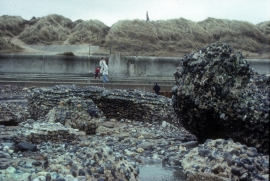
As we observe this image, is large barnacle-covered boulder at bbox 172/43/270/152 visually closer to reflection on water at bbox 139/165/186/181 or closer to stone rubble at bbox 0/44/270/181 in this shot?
stone rubble at bbox 0/44/270/181

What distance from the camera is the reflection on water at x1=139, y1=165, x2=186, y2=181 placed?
4.86 meters

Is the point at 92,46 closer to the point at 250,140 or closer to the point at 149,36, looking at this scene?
the point at 149,36

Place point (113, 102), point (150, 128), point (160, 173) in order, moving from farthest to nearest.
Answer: point (113, 102) → point (150, 128) → point (160, 173)

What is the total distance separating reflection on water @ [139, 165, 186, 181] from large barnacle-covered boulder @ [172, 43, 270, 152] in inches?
44.9

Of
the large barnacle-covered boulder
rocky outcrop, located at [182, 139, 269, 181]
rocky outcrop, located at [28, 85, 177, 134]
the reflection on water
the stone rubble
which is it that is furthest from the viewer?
rocky outcrop, located at [28, 85, 177, 134]

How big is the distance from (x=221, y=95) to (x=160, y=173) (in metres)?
1.68

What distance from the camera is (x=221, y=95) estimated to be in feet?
20.2

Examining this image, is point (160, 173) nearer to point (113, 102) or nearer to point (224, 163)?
point (224, 163)

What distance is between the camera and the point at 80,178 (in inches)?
160

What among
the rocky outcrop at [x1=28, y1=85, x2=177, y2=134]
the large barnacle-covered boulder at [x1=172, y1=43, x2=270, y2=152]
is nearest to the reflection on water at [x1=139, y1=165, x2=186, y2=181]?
the large barnacle-covered boulder at [x1=172, y1=43, x2=270, y2=152]

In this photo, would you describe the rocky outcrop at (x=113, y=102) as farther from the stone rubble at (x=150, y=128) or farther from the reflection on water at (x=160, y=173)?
the reflection on water at (x=160, y=173)

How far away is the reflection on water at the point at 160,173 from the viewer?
486cm

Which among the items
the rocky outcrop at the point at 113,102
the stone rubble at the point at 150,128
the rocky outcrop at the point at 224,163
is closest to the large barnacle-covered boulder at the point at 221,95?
the stone rubble at the point at 150,128

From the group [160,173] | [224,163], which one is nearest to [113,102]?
[160,173]
